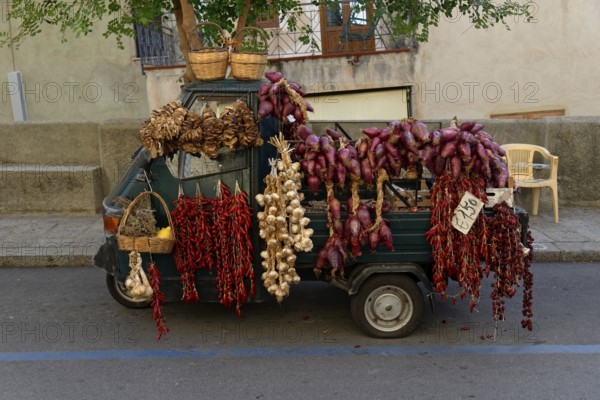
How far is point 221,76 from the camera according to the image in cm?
549

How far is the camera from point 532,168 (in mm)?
8930

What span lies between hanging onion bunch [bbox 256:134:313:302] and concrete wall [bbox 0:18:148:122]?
33.8ft

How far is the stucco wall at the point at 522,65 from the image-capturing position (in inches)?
518

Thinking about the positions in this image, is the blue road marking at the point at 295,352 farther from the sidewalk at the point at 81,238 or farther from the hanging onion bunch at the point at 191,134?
the sidewalk at the point at 81,238

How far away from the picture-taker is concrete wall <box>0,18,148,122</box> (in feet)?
48.2

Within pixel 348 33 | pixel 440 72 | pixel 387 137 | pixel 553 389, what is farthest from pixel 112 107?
pixel 553 389

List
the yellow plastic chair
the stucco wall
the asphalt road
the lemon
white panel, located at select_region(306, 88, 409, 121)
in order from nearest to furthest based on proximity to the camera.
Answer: the asphalt road < the lemon < the yellow plastic chair < white panel, located at select_region(306, 88, 409, 121) < the stucco wall

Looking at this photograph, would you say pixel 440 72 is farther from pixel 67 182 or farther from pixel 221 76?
pixel 221 76

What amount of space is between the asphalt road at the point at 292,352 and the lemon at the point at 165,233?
87 centimetres

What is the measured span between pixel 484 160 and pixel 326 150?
3.69 ft

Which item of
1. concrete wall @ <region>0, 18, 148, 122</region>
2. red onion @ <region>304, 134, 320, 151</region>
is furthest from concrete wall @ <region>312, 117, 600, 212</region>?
concrete wall @ <region>0, 18, 148, 122</region>

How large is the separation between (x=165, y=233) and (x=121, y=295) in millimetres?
1212

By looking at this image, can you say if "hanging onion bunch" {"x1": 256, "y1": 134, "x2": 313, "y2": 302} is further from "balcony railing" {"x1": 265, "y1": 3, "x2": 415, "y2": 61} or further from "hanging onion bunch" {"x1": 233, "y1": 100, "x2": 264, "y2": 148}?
"balcony railing" {"x1": 265, "y1": 3, "x2": 415, "y2": 61}

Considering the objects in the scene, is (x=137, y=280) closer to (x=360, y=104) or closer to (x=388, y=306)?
(x=388, y=306)
